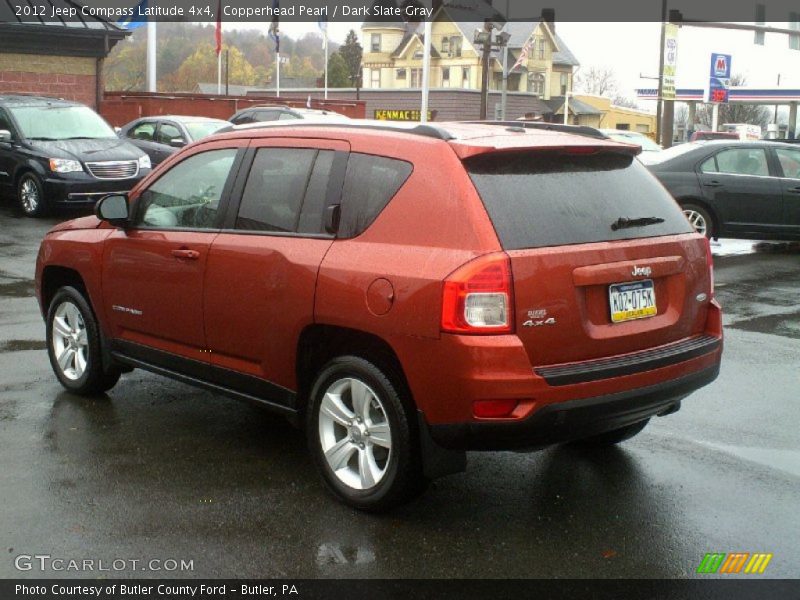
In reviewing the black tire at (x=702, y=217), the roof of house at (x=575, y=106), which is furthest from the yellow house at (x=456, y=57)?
the black tire at (x=702, y=217)

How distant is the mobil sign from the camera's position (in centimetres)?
4778

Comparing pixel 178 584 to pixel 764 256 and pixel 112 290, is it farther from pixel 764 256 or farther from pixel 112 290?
pixel 764 256

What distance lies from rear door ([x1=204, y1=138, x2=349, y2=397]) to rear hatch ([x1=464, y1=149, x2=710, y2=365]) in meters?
0.89

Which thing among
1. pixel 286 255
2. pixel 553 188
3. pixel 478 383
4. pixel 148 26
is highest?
pixel 148 26

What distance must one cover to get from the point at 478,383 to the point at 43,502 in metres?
2.15

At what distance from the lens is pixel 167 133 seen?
22.2 m

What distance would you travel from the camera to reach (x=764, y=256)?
15.3 meters

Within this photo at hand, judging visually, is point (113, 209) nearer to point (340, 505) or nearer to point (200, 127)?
point (340, 505)

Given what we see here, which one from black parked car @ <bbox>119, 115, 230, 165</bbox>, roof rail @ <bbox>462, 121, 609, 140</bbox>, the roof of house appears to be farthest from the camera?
the roof of house

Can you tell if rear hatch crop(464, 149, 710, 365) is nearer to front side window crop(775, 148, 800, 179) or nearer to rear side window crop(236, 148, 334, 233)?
rear side window crop(236, 148, 334, 233)

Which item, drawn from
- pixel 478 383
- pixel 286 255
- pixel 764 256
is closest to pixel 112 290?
pixel 286 255

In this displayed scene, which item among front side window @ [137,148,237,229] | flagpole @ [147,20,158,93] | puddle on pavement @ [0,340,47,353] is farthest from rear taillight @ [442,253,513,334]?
flagpole @ [147,20,158,93]

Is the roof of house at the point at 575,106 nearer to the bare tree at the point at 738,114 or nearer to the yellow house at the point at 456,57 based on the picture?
the yellow house at the point at 456,57

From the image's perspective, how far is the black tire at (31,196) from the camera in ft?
56.1
